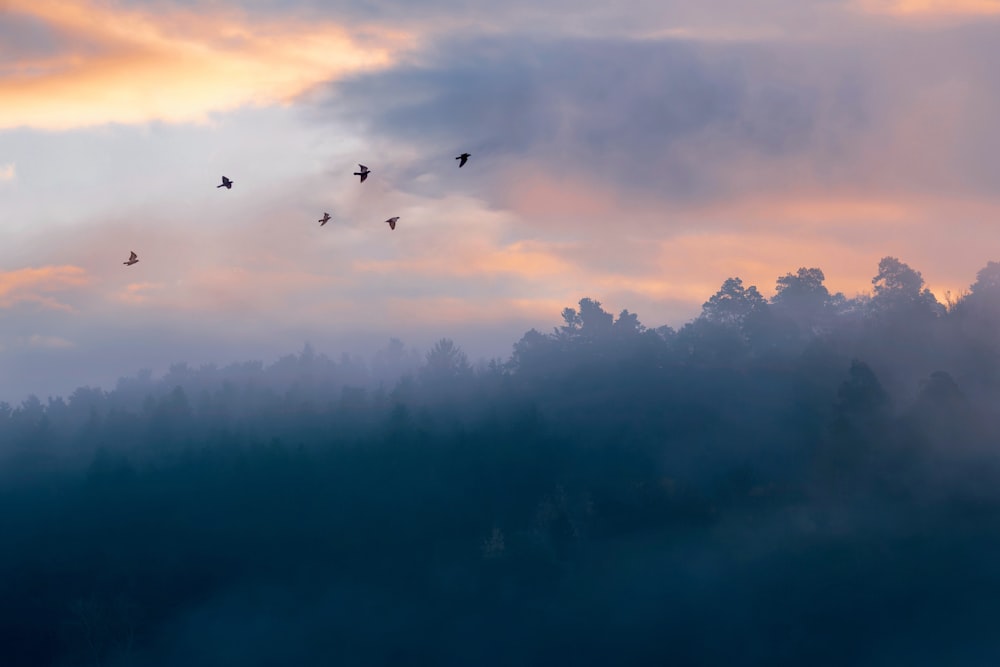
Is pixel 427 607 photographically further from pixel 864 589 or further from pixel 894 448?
pixel 894 448

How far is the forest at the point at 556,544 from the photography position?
480ft

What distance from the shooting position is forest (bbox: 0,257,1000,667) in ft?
480

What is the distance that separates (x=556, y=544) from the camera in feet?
552

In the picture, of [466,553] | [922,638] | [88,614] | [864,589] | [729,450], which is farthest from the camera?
[729,450]

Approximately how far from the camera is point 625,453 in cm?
18788

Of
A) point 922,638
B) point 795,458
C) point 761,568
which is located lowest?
point 922,638

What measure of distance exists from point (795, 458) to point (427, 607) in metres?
67.8

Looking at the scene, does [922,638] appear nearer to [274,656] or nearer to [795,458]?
[795,458]

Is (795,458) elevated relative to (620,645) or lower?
elevated

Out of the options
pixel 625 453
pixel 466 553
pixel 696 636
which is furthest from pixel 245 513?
pixel 696 636

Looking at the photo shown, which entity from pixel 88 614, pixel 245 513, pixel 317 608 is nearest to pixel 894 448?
pixel 317 608

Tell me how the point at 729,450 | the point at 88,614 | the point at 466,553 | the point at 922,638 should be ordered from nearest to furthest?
the point at 922,638, the point at 88,614, the point at 466,553, the point at 729,450

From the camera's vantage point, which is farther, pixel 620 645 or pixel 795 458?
pixel 795 458

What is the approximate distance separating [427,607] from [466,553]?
1278 centimetres
